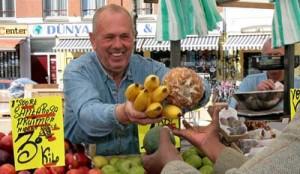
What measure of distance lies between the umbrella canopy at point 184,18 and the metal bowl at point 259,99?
75 centimetres

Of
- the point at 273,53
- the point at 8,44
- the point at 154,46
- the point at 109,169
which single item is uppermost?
the point at 8,44

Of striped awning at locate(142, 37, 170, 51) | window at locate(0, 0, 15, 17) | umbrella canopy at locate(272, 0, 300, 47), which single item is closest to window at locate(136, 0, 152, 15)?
striped awning at locate(142, 37, 170, 51)

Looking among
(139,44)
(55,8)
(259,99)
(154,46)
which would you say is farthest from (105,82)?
(55,8)

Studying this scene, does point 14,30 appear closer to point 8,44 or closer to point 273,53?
point 8,44

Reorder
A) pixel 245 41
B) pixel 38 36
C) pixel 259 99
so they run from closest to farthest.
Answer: pixel 259 99, pixel 245 41, pixel 38 36

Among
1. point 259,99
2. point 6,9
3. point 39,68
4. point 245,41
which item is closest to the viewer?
point 259,99

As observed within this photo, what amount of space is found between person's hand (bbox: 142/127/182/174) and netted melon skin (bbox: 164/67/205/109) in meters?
0.20

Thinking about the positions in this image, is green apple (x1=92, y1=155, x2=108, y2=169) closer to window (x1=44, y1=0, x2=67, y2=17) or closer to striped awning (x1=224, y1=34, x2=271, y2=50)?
striped awning (x1=224, y1=34, x2=271, y2=50)

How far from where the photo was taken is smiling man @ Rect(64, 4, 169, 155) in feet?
6.05

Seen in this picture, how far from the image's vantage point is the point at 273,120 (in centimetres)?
351

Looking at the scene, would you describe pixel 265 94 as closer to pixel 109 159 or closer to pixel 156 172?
pixel 109 159

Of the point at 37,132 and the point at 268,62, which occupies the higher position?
the point at 268,62

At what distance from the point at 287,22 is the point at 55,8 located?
17.2 meters

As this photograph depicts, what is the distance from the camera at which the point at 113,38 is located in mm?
2023
